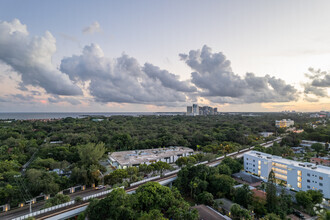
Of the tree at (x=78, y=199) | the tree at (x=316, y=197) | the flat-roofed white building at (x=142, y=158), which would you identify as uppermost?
the tree at (x=78, y=199)

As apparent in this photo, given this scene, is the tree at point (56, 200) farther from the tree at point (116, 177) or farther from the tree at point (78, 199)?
the tree at point (116, 177)

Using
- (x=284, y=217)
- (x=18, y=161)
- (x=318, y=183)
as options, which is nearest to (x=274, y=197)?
(x=284, y=217)

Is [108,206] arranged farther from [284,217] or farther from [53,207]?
[284,217]

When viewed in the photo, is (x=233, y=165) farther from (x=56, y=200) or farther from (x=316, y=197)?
(x=56, y=200)

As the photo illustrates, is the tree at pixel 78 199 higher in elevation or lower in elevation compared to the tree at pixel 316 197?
higher

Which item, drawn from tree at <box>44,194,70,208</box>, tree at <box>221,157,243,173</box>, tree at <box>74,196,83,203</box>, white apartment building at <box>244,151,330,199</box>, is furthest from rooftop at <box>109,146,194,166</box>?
white apartment building at <box>244,151,330,199</box>

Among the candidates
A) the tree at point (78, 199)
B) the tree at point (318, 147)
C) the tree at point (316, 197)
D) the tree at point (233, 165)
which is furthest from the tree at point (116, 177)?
the tree at point (318, 147)
